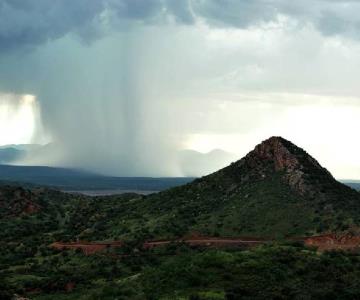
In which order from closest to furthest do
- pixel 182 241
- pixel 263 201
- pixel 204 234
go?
pixel 182 241, pixel 204 234, pixel 263 201

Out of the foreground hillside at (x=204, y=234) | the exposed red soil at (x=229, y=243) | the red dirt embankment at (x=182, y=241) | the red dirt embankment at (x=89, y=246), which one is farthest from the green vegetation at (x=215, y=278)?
the red dirt embankment at (x=89, y=246)

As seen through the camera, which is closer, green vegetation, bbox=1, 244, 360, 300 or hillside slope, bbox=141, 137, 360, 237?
green vegetation, bbox=1, 244, 360, 300

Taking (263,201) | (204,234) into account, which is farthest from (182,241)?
(263,201)

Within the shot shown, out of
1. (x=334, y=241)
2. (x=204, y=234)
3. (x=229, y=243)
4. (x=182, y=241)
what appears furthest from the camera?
(x=204, y=234)

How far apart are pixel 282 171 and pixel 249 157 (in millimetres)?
9516

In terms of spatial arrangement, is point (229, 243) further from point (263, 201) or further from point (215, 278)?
point (215, 278)

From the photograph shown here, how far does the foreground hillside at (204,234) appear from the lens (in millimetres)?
62594

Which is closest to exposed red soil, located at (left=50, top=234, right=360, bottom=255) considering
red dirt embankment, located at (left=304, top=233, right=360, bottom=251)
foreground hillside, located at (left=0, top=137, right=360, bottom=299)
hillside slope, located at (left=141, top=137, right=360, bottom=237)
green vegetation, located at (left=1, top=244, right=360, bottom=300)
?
red dirt embankment, located at (left=304, top=233, right=360, bottom=251)

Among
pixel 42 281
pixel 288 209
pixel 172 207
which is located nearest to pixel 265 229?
pixel 288 209

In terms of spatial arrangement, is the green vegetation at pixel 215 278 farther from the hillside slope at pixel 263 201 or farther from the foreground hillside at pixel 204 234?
the hillside slope at pixel 263 201

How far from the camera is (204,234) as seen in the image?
101 m

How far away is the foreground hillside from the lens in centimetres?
6259

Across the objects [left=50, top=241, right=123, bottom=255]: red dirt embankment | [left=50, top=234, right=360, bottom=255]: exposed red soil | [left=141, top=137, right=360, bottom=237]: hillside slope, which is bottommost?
[left=50, top=241, right=123, bottom=255]: red dirt embankment

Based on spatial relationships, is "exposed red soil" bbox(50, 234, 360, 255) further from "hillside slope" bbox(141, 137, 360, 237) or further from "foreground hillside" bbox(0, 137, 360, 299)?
"hillside slope" bbox(141, 137, 360, 237)
